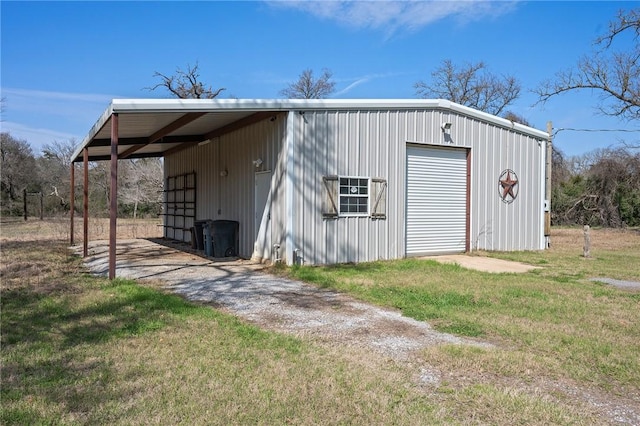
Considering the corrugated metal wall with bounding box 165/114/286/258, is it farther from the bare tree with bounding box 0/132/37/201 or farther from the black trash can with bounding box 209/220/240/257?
the bare tree with bounding box 0/132/37/201

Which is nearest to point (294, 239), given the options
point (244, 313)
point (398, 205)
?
point (398, 205)

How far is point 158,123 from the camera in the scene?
33.4 ft

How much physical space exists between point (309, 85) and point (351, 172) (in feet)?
104

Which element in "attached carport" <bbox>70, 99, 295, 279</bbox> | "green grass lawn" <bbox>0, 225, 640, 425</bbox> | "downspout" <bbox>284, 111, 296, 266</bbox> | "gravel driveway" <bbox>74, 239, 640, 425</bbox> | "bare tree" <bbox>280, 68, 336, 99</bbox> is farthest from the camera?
"bare tree" <bbox>280, 68, 336, 99</bbox>

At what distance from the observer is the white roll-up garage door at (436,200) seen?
448 inches

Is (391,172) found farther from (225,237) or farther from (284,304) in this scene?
(284,304)

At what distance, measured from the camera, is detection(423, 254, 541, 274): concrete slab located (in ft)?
31.6

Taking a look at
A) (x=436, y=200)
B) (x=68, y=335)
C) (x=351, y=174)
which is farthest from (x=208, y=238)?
(x=68, y=335)

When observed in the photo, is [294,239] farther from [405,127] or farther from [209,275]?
[405,127]

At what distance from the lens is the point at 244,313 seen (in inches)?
227

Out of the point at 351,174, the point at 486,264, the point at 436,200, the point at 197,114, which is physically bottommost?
the point at 486,264

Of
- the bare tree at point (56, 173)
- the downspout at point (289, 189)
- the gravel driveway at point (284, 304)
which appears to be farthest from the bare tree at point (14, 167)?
the downspout at point (289, 189)

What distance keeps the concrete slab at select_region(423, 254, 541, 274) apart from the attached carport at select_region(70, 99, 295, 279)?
4968 mm

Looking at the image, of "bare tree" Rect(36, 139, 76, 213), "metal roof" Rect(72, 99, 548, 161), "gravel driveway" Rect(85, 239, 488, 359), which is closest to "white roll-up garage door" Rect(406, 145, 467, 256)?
"metal roof" Rect(72, 99, 548, 161)
